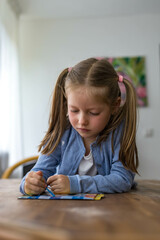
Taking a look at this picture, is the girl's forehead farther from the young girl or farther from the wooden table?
the wooden table

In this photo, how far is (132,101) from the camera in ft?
3.43

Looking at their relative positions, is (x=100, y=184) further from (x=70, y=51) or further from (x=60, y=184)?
(x=70, y=51)

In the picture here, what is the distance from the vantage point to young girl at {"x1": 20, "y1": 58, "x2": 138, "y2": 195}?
896 mm

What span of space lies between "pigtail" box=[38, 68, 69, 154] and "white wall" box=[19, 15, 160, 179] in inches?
127

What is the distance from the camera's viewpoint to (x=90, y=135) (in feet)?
3.35

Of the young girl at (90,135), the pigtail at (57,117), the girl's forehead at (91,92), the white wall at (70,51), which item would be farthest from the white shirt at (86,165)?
the white wall at (70,51)

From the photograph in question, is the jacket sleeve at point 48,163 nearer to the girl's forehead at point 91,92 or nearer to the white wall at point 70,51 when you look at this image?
the girl's forehead at point 91,92

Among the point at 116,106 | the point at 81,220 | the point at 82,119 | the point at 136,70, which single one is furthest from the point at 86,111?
the point at 136,70

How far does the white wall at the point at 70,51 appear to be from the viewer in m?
4.31

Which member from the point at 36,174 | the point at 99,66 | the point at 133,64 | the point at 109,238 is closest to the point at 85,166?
the point at 36,174

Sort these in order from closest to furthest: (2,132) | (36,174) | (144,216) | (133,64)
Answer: (144,216) → (36,174) → (2,132) → (133,64)

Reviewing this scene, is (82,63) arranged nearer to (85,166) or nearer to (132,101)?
(132,101)

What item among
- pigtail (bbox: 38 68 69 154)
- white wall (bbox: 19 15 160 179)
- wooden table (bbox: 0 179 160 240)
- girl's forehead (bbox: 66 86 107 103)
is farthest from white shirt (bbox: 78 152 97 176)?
white wall (bbox: 19 15 160 179)

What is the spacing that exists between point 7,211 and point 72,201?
183mm
